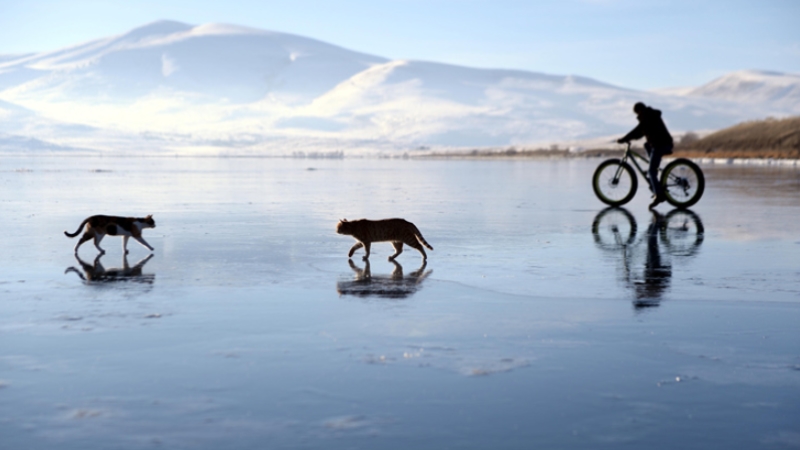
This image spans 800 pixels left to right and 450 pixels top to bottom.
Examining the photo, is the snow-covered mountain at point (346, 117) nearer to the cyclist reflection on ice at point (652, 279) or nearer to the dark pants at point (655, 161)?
the dark pants at point (655, 161)

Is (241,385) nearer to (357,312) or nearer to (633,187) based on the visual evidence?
(357,312)

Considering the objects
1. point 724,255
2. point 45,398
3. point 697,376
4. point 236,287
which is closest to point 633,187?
point 724,255

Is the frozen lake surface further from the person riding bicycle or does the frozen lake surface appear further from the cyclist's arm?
the person riding bicycle

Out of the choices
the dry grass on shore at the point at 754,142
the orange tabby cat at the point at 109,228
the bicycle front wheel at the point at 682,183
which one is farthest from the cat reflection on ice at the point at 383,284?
the dry grass on shore at the point at 754,142

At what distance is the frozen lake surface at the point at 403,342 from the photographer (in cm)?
415

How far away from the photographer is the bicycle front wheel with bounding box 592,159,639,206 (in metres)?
17.5

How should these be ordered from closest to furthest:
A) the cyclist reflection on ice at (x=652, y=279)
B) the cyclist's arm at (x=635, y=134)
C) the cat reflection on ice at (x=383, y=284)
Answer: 1. the cyclist reflection on ice at (x=652, y=279)
2. the cat reflection on ice at (x=383, y=284)
3. the cyclist's arm at (x=635, y=134)

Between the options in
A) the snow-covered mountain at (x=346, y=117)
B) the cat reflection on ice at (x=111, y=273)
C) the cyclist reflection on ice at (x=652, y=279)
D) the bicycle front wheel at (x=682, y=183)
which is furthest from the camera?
the snow-covered mountain at (x=346, y=117)

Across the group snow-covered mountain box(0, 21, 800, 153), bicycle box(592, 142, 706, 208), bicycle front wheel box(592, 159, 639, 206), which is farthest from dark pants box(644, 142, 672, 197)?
snow-covered mountain box(0, 21, 800, 153)

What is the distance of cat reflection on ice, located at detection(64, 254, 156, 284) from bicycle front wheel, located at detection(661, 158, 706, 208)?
35.0 feet

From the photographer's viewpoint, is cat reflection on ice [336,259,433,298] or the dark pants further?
the dark pants

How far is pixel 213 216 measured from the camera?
14.9 meters

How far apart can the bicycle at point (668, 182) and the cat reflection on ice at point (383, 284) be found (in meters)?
8.85

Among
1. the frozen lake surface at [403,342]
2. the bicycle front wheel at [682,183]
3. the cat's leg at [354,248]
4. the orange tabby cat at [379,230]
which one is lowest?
the frozen lake surface at [403,342]
